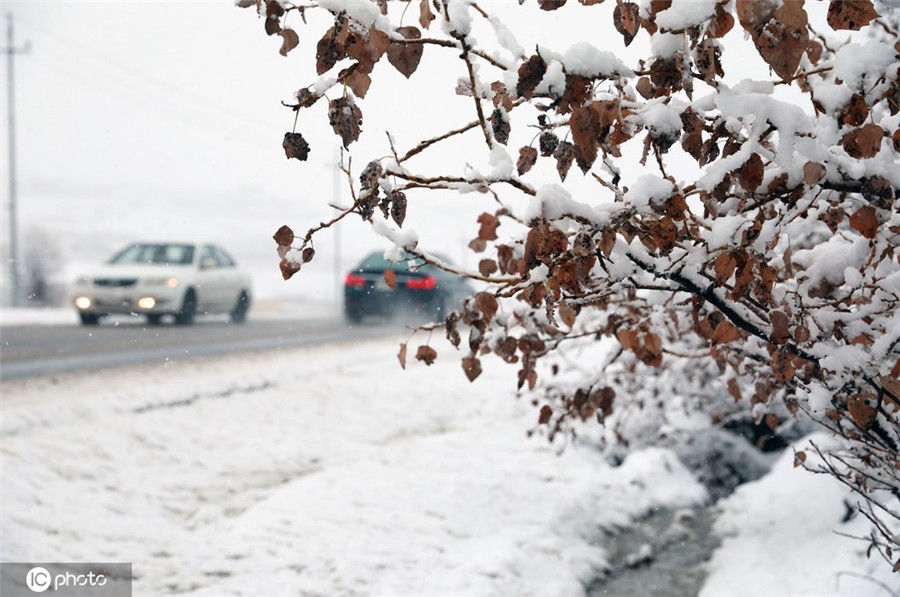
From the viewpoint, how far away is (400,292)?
15430 millimetres

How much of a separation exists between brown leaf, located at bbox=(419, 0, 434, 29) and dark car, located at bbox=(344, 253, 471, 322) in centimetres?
1228

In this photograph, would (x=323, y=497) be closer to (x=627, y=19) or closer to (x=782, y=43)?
(x=627, y=19)

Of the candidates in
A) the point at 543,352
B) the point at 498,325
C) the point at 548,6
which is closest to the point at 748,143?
the point at 548,6

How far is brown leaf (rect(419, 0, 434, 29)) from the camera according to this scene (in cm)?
177

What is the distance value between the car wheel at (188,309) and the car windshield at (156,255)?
597mm

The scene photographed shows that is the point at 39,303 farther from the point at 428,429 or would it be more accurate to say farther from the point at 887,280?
the point at 887,280

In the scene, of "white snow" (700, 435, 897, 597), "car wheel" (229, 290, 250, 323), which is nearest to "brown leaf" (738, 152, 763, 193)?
"white snow" (700, 435, 897, 597)

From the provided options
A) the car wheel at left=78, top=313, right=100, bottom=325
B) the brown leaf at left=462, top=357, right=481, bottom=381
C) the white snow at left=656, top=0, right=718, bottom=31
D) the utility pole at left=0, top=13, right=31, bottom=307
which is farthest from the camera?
the utility pole at left=0, top=13, right=31, bottom=307

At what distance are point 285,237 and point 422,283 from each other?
13.0m

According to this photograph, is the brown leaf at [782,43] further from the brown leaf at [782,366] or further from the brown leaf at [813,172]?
the brown leaf at [782,366]

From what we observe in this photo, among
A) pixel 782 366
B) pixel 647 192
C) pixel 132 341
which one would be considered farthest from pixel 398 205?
pixel 132 341

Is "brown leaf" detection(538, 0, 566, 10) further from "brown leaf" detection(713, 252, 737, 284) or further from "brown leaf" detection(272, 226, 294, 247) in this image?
"brown leaf" detection(272, 226, 294, 247)
